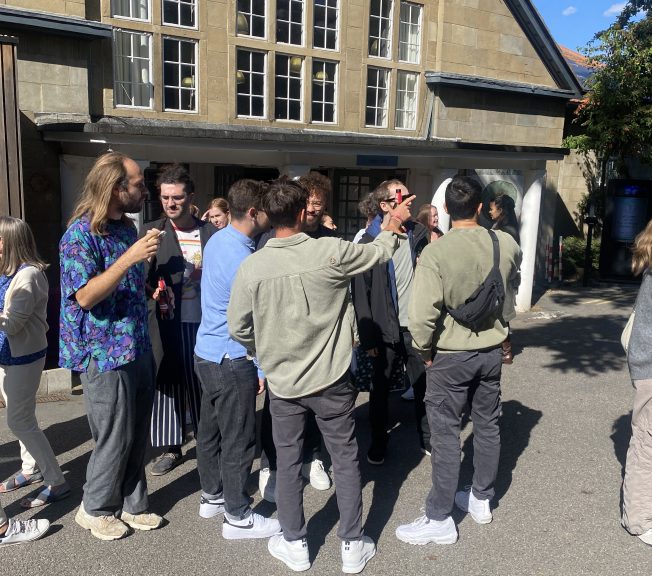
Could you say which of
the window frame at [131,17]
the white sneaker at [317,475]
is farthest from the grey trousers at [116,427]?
the window frame at [131,17]

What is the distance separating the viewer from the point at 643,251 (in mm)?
3754

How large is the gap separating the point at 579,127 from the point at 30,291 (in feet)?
45.0

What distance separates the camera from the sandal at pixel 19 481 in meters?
4.31

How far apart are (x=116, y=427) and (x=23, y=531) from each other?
84 centimetres

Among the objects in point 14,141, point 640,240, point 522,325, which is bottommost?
point 522,325

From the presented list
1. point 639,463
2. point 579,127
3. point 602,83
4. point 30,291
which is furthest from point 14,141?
point 579,127

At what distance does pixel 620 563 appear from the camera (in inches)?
142

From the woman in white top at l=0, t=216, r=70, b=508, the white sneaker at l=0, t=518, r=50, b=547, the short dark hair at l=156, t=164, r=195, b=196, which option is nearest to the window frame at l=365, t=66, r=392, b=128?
the short dark hair at l=156, t=164, r=195, b=196

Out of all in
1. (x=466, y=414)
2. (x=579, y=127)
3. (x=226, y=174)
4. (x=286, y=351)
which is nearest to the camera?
(x=286, y=351)

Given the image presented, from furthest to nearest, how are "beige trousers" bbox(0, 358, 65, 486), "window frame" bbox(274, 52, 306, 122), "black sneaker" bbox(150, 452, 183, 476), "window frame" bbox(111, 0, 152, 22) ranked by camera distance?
"window frame" bbox(274, 52, 306, 122), "window frame" bbox(111, 0, 152, 22), "black sneaker" bbox(150, 452, 183, 476), "beige trousers" bbox(0, 358, 65, 486)

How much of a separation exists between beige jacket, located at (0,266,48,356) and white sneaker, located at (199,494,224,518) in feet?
4.59

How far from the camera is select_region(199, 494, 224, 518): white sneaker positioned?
158 inches

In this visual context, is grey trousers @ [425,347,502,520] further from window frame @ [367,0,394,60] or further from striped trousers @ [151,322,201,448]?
window frame @ [367,0,394,60]

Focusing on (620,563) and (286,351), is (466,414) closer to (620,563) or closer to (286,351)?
(620,563)
